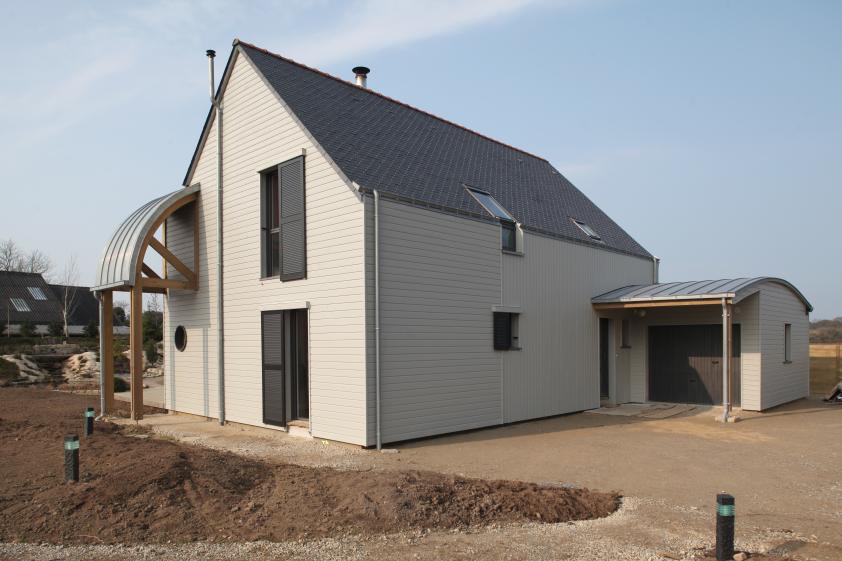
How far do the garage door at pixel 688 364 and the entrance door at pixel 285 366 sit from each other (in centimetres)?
1023

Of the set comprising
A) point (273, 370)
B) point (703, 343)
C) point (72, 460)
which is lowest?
point (72, 460)

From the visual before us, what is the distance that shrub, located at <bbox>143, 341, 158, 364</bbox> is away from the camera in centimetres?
3020

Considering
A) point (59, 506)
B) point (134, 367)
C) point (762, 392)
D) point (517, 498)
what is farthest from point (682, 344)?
point (59, 506)

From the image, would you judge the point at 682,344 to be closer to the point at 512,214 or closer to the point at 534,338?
the point at 534,338

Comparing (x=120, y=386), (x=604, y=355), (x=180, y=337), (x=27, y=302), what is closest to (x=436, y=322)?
(x=180, y=337)

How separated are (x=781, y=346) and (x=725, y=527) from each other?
539 inches

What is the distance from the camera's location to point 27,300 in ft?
143

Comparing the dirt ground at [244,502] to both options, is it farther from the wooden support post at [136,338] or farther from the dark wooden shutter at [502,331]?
the dark wooden shutter at [502,331]

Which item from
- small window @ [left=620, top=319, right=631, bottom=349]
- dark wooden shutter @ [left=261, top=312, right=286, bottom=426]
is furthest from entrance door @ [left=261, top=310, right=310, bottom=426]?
small window @ [left=620, top=319, right=631, bottom=349]

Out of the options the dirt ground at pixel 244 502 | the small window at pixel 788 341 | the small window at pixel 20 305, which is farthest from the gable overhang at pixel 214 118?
the small window at pixel 20 305

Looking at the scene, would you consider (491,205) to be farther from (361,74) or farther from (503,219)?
(361,74)

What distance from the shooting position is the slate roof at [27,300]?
136 ft

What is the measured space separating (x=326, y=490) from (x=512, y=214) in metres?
8.56

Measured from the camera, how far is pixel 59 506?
6.43 meters
